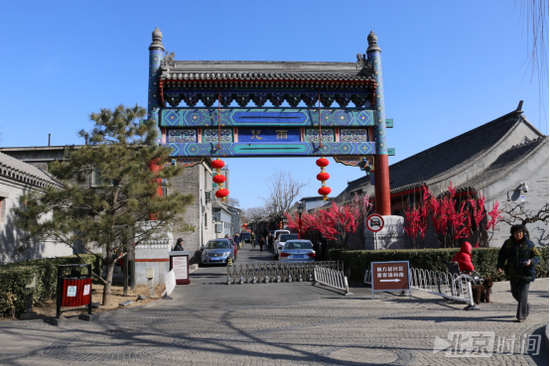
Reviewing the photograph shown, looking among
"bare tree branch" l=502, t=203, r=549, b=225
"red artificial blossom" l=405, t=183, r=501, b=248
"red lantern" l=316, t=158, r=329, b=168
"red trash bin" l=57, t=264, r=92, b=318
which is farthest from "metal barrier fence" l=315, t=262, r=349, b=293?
"red trash bin" l=57, t=264, r=92, b=318

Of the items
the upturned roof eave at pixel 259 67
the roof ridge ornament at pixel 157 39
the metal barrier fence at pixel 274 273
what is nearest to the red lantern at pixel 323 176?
the metal barrier fence at pixel 274 273

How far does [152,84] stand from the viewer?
16.9m

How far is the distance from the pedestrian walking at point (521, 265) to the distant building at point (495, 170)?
848cm

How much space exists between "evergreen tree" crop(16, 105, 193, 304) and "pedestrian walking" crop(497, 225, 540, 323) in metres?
7.99

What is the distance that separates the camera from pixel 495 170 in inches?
750

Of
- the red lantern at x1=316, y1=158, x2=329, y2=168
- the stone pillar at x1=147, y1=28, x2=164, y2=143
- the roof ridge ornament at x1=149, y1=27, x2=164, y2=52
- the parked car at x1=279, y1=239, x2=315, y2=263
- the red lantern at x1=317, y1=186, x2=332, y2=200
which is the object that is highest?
the roof ridge ornament at x1=149, y1=27, x2=164, y2=52

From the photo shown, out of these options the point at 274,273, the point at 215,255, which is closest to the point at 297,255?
the point at 274,273

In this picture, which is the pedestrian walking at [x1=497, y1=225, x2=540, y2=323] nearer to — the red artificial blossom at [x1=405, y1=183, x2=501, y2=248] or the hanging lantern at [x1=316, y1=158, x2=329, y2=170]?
the red artificial blossom at [x1=405, y1=183, x2=501, y2=248]

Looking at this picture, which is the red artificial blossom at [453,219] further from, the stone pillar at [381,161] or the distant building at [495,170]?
the stone pillar at [381,161]

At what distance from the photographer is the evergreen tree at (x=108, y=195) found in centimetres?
1127

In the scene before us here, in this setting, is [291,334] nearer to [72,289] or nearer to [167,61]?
[72,289]

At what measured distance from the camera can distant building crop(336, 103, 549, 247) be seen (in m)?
17.2

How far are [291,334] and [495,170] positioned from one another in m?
14.6

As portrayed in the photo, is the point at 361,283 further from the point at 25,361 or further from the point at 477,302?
the point at 25,361
